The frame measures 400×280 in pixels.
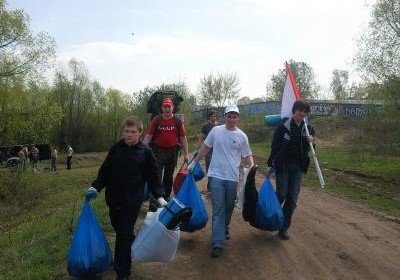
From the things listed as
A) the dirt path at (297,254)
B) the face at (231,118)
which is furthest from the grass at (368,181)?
the face at (231,118)

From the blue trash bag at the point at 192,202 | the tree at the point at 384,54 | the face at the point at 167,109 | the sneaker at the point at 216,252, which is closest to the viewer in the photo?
the sneaker at the point at 216,252

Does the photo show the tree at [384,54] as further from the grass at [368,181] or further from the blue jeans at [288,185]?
the blue jeans at [288,185]

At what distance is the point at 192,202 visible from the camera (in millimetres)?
6527

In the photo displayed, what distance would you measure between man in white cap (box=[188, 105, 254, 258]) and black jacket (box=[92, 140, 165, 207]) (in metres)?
1.26

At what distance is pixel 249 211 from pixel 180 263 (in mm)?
1404

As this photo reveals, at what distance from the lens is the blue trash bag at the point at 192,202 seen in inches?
255

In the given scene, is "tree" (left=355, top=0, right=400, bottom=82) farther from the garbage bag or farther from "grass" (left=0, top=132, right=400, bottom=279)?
the garbage bag

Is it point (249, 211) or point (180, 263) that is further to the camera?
point (249, 211)

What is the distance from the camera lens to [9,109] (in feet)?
75.2

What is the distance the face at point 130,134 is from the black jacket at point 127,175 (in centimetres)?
7

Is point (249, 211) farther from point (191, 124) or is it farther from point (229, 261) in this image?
point (191, 124)

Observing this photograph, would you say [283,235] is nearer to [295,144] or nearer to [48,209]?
[295,144]

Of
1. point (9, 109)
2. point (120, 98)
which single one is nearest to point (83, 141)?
point (120, 98)

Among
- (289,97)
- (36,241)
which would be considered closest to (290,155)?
(289,97)
